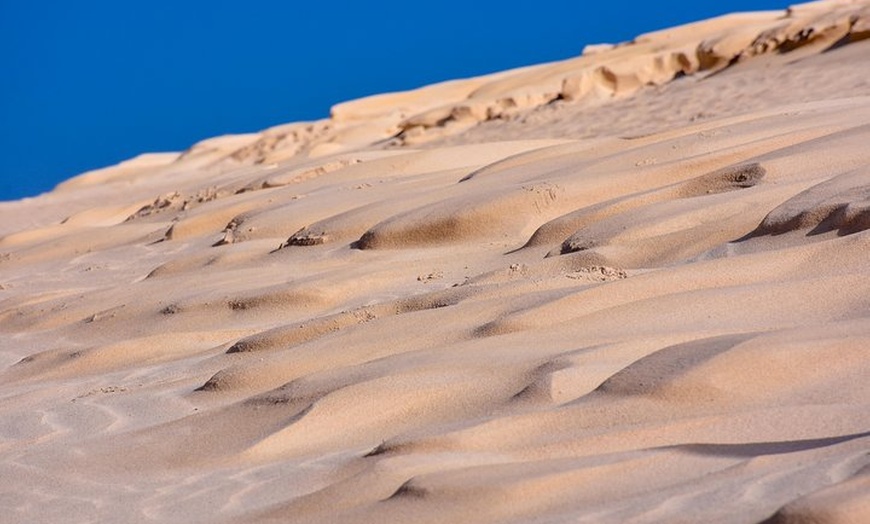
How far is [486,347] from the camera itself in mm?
3701

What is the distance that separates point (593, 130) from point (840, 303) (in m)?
8.68

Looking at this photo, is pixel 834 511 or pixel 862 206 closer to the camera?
pixel 834 511

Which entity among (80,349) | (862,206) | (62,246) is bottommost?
(862,206)

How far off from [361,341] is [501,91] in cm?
1261

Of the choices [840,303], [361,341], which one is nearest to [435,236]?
[361,341]

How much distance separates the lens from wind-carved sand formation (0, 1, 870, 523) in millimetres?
2631

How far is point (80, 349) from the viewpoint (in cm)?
525

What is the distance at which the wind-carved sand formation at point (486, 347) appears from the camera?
263cm

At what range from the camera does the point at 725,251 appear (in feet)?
15.1

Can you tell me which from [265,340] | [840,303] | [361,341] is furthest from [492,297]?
[840,303]

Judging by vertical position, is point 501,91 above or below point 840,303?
above

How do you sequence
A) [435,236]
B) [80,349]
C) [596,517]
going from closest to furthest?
1. [596,517]
2. [80,349]
3. [435,236]

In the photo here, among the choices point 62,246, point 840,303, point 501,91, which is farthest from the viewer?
point 501,91

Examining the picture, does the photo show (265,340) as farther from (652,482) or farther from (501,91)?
(501,91)
